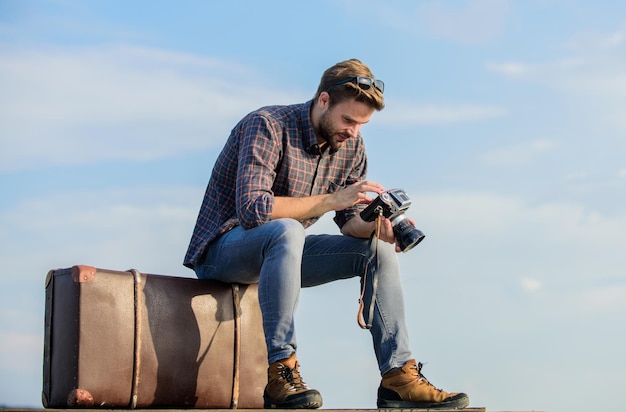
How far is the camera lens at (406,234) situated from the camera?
4.43 meters

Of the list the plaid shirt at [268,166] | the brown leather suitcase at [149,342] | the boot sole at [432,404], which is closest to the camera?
the brown leather suitcase at [149,342]

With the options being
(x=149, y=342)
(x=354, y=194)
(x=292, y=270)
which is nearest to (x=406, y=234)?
(x=354, y=194)

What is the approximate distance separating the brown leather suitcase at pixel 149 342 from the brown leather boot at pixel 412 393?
0.66 m

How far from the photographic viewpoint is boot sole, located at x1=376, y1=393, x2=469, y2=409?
411cm

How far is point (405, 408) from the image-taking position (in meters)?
4.12

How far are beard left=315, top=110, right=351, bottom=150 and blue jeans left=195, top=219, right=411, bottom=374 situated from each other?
46 cm

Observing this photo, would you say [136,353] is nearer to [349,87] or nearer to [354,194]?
[354,194]

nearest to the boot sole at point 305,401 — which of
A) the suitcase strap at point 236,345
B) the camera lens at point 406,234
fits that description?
the suitcase strap at point 236,345

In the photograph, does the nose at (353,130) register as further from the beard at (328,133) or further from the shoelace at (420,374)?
the shoelace at (420,374)

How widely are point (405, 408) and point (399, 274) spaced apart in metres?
0.63

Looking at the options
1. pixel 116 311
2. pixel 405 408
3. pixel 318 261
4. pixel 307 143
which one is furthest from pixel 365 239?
pixel 116 311

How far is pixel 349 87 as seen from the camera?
4.47 metres

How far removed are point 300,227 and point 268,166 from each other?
15.6 inches

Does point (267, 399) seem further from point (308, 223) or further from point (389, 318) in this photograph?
point (308, 223)
